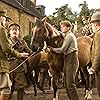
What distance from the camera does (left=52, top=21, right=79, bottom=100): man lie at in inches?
351

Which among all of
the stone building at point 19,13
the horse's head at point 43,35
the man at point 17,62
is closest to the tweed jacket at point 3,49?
the man at point 17,62

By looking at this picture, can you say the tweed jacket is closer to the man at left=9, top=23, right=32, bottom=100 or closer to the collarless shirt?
the collarless shirt

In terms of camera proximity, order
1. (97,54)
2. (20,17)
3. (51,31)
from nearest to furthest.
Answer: (97,54) < (51,31) < (20,17)

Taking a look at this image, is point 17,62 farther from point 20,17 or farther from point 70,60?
point 20,17

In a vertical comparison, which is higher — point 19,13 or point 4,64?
point 19,13

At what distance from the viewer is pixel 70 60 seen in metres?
9.12

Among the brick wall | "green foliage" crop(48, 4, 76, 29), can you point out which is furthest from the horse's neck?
"green foliage" crop(48, 4, 76, 29)

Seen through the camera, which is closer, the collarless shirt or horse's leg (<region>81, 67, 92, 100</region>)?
the collarless shirt

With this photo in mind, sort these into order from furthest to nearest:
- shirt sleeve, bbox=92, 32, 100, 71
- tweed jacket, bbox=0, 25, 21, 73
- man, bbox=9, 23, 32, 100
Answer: man, bbox=9, 23, 32, 100 → shirt sleeve, bbox=92, 32, 100, 71 → tweed jacket, bbox=0, 25, 21, 73

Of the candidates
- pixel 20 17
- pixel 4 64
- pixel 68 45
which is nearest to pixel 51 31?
pixel 68 45

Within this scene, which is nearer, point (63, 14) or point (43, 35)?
point (43, 35)

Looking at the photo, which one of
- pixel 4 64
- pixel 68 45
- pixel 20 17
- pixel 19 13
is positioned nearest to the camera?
pixel 4 64

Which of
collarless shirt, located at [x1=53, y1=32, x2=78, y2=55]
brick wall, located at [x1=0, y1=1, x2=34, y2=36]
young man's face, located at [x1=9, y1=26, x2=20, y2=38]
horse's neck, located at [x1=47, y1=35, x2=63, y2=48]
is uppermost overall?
brick wall, located at [x1=0, y1=1, x2=34, y2=36]

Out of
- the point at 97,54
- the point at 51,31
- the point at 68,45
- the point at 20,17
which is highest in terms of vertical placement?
the point at 20,17
